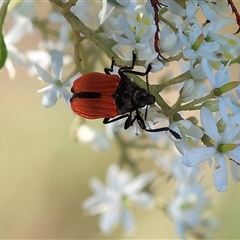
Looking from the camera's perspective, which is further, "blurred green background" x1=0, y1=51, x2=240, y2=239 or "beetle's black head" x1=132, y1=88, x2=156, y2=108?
"blurred green background" x1=0, y1=51, x2=240, y2=239

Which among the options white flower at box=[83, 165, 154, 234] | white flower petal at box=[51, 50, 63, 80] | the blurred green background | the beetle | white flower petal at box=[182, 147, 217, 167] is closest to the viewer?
white flower petal at box=[182, 147, 217, 167]

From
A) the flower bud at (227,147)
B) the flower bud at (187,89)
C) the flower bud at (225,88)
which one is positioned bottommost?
the flower bud at (227,147)

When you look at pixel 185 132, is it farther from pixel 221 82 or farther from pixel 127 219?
pixel 127 219

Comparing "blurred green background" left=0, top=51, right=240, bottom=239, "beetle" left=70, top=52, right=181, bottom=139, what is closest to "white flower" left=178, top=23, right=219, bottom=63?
"beetle" left=70, top=52, right=181, bottom=139

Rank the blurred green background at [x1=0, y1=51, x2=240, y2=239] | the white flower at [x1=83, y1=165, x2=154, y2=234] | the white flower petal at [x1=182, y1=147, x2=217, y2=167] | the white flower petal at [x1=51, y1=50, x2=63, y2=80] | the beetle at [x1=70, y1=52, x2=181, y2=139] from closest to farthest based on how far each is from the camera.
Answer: the white flower petal at [x1=182, y1=147, x2=217, y2=167] → the beetle at [x1=70, y1=52, x2=181, y2=139] → the white flower petal at [x1=51, y1=50, x2=63, y2=80] → the white flower at [x1=83, y1=165, x2=154, y2=234] → the blurred green background at [x1=0, y1=51, x2=240, y2=239]

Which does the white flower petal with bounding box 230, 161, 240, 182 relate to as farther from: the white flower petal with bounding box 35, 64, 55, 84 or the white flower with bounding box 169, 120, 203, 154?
the white flower petal with bounding box 35, 64, 55, 84

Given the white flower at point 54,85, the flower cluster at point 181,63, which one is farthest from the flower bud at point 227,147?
the white flower at point 54,85

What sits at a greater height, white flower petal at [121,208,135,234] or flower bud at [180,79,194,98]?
flower bud at [180,79,194,98]

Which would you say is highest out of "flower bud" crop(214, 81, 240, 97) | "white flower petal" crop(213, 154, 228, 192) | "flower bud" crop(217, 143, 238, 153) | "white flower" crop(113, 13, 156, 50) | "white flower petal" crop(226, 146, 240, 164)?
"white flower" crop(113, 13, 156, 50)

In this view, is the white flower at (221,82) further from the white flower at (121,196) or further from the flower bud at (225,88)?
the white flower at (121,196)
